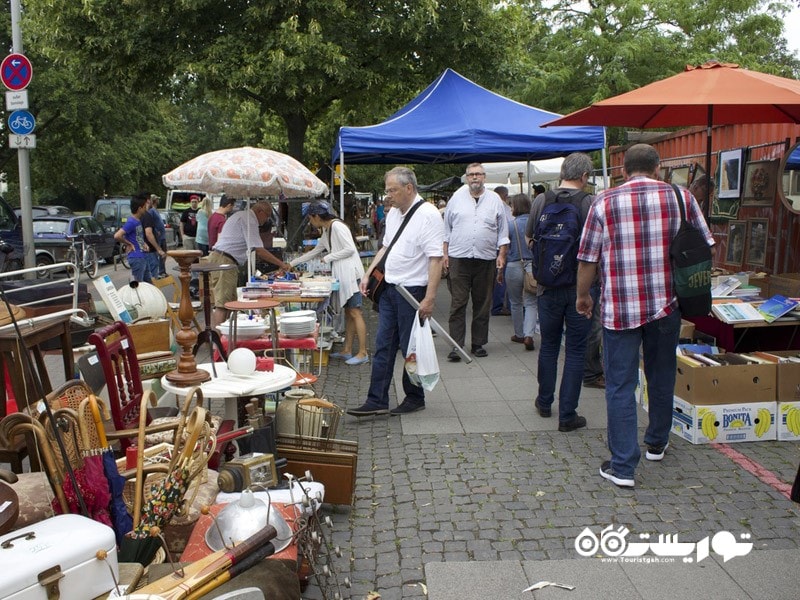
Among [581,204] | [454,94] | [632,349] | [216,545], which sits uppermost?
[454,94]

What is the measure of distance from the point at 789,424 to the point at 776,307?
937 millimetres

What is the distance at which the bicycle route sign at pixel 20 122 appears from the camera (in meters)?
11.8

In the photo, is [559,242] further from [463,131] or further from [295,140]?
[295,140]

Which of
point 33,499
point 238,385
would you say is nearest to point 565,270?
point 238,385

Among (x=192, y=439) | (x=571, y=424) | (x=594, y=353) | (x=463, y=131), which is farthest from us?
(x=463, y=131)

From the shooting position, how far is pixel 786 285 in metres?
6.41

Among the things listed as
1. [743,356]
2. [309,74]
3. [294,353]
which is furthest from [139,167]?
[743,356]

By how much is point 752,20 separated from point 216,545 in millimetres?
23093

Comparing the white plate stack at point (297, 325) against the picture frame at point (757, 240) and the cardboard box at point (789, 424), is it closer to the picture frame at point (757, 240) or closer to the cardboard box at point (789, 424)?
the cardboard box at point (789, 424)

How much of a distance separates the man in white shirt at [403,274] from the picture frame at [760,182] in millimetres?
3793

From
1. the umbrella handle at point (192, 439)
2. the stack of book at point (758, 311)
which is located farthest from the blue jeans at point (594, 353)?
the umbrella handle at point (192, 439)

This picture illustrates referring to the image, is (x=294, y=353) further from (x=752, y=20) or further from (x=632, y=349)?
(x=752, y=20)

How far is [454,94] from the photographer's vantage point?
10375 millimetres

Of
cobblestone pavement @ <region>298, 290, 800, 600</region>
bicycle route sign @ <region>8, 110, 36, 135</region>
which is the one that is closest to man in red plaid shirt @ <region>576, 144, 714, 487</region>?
cobblestone pavement @ <region>298, 290, 800, 600</region>
